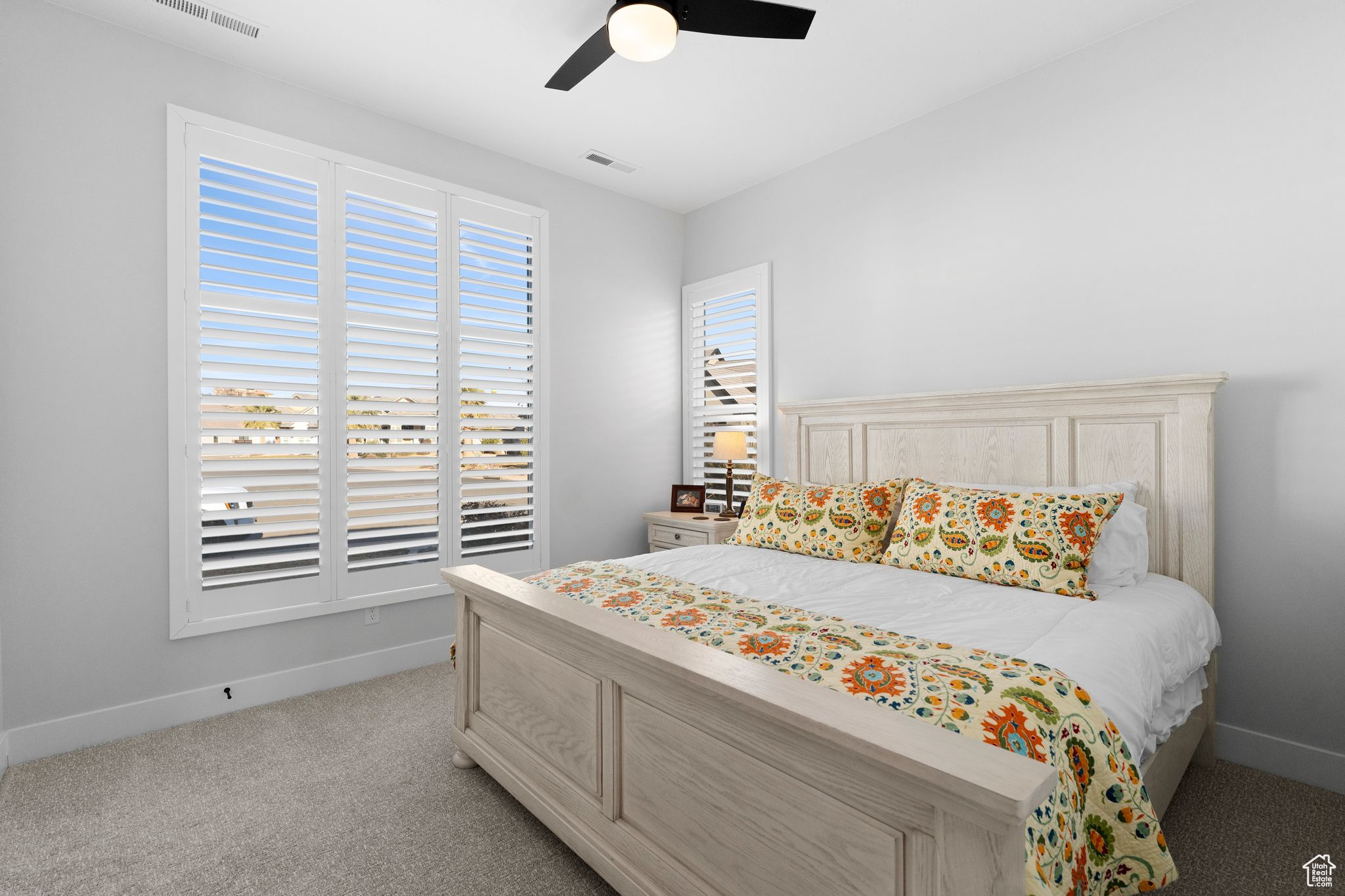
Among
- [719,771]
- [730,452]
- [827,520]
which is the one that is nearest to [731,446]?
[730,452]

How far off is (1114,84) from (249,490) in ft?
13.3

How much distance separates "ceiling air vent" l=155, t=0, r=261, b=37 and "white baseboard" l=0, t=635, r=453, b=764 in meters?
2.74

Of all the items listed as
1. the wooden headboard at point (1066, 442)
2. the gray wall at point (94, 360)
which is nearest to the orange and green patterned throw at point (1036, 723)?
the wooden headboard at point (1066, 442)

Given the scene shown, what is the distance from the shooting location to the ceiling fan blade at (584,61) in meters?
2.20

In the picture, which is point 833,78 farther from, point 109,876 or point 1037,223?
point 109,876

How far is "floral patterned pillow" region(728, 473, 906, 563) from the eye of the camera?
266 centimetres

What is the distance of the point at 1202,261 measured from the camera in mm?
2404

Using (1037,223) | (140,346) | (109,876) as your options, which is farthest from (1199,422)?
(140,346)

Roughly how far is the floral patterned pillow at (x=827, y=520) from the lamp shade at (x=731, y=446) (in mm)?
875

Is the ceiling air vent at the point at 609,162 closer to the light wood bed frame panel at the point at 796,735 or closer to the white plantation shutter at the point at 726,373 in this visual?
the white plantation shutter at the point at 726,373

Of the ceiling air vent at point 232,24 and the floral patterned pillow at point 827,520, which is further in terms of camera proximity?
the floral patterned pillow at point 827,520

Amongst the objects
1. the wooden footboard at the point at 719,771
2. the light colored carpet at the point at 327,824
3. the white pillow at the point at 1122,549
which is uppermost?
the white pillow at the point at 1122,549

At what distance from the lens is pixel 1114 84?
260cm

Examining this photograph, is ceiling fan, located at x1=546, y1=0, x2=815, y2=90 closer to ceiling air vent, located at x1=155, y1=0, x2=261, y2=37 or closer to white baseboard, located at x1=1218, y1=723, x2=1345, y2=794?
ceiling air vent, located at x1=155, y1=0, x2=261, y2=37
